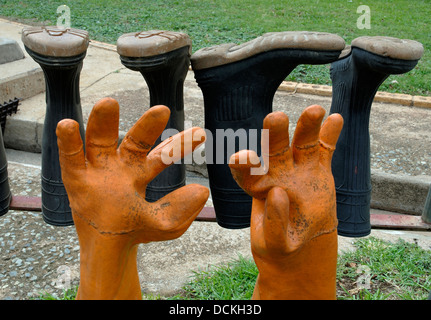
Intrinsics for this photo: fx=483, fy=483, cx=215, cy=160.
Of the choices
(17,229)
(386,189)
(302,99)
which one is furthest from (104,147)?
(302,99)

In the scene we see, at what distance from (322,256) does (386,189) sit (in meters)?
1.34

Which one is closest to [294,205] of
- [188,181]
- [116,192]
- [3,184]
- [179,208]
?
[179,208]

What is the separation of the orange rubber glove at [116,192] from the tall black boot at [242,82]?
0.34 meters

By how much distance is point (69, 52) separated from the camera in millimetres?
1171

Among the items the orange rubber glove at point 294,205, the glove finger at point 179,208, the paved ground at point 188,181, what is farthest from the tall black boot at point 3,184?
the orange rubber glove at point 294,205

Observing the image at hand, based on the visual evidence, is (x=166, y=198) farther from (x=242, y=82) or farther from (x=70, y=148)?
(x=242, y=82)

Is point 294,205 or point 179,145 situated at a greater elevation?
point 179,145

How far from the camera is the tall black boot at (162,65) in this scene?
45.0 inches

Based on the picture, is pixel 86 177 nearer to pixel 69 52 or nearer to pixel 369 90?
pixel 69 52

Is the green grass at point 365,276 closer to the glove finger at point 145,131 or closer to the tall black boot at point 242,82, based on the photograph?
the tall black boot at point 242,82

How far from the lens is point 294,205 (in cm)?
92

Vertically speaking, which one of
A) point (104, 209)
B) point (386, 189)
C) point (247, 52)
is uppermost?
point (247, 52)

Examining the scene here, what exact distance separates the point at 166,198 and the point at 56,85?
20.9 inches

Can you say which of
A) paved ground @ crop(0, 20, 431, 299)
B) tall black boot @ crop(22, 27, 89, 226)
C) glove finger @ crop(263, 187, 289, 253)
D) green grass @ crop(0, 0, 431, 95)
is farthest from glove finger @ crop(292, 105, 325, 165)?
green grass @ crop(0, 0, 431, 95)
